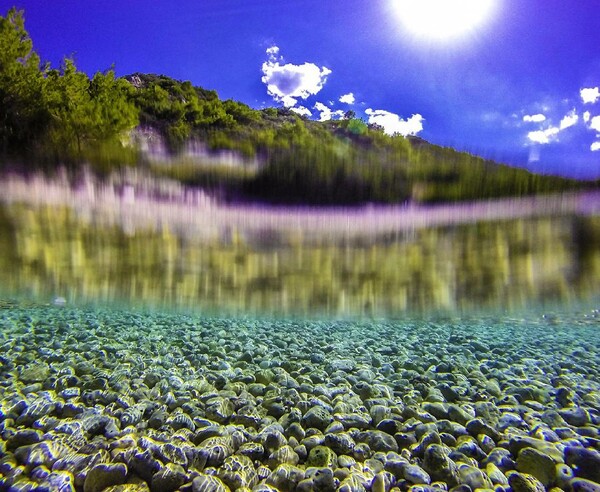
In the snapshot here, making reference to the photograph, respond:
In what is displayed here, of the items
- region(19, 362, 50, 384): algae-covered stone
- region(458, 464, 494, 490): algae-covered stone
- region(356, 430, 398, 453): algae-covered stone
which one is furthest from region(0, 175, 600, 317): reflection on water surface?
region(458, 464, 494, 490): algae-covered stone

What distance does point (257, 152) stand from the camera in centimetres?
324

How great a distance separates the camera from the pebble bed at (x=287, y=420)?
177cm

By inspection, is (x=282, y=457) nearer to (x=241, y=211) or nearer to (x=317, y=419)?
(x=317, y=419)

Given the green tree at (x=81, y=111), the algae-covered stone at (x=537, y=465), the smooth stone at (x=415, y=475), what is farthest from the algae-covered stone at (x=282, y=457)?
the green tree at (x=81, y=111)

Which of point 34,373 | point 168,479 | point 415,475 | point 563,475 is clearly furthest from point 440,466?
point 34,373

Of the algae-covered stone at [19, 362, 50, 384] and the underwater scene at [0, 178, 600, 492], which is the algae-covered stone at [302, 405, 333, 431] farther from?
the algae-covered stone at [19, 362, 50, 384]

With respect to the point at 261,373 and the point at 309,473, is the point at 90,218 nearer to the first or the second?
the point at 261,373

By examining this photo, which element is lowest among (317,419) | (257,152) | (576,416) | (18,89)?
(576,416)

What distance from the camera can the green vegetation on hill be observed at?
3.08m

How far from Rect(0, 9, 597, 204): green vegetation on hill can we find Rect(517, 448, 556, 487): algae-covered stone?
225 centimetres

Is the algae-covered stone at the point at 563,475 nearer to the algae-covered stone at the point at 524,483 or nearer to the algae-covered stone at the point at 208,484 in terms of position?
the algae-covered stone at the point at 524,483

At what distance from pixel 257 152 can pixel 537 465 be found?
307 centimetres

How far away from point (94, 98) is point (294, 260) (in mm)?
3020

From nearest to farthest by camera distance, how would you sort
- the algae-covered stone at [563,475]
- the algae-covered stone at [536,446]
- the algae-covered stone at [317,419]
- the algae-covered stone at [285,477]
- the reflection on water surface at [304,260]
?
the algae-covered stone at [285,477], the algae-covered stone at [563,475], the algae-covered stone at [536,446], the algae-covered stone at [317,419], the reflection on water surface at [304,260]
